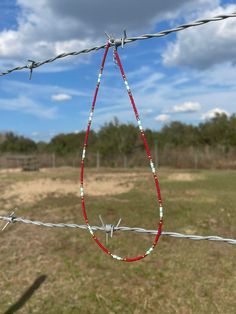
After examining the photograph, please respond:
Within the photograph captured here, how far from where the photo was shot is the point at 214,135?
108 ft

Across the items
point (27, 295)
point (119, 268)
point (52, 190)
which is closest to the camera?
point (27, 295)

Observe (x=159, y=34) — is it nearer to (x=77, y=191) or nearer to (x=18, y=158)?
(x=77, y=191)

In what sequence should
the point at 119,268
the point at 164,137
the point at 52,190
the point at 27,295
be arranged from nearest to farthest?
the point at 27,295, the point at 119,268, the point at 52,190, the point at 164,137

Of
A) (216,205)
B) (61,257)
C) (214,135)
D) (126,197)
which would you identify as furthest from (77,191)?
(214,135)

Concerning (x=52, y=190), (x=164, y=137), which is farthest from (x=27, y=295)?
(x=164, y=137)

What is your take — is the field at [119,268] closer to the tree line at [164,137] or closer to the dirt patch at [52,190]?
the dirt patch at [52,190]

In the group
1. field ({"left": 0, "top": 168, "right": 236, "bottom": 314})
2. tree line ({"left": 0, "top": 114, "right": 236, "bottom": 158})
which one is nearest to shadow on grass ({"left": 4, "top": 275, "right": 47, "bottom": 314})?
field ({"left": 0, "top": 168, "right": 236, "bottom": 314})

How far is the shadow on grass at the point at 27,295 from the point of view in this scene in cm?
410

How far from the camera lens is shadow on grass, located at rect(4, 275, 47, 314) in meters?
4.10

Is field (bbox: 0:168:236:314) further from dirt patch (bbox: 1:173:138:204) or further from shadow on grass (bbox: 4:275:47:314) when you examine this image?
dirt patch (bbox: 1:173:138:204)

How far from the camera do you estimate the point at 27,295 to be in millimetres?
4445

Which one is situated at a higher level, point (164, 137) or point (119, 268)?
point (164, 137)

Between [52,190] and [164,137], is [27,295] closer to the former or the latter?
[52,190]

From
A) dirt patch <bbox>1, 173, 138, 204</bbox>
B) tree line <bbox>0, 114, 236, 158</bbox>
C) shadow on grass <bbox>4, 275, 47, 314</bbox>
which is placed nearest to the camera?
shadow on grass <bbox>4, 275, 47, 314</bbox>
